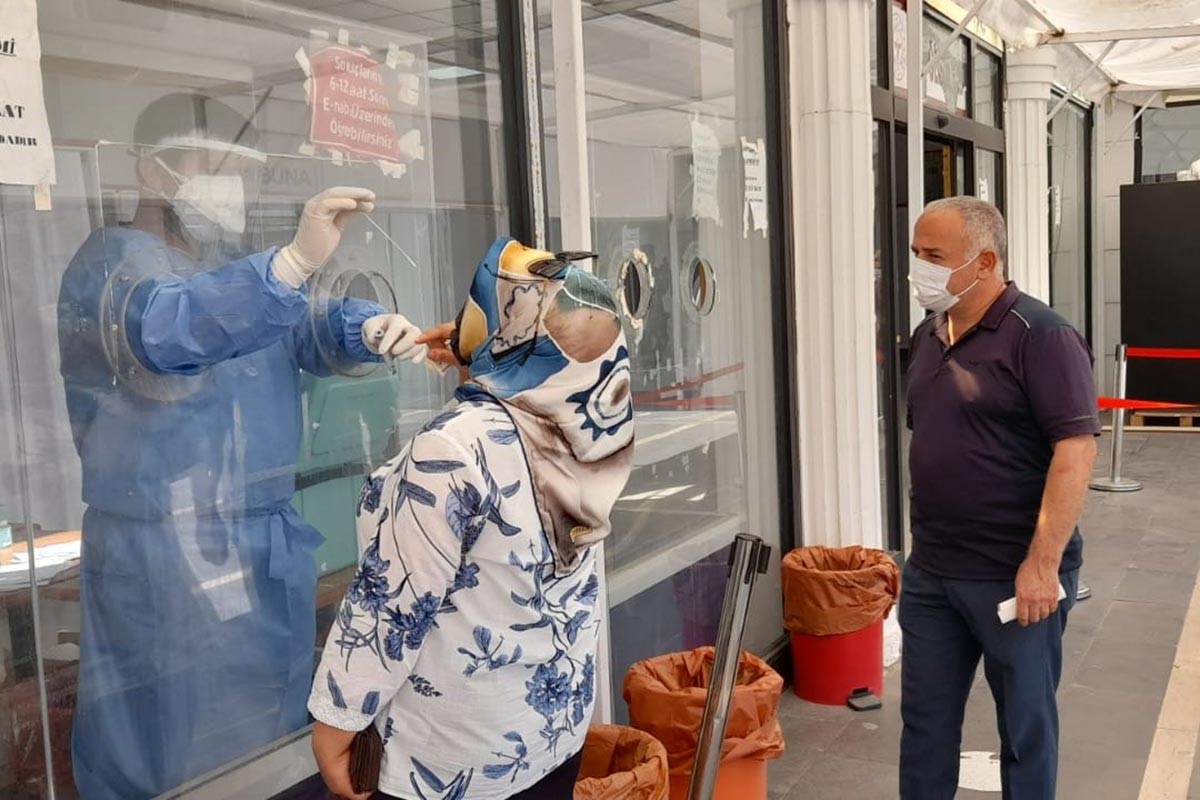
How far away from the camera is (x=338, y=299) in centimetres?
247

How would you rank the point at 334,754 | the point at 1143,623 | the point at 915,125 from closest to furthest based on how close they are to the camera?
the point at 334,754
the point at 915,125
the point at 1143,623

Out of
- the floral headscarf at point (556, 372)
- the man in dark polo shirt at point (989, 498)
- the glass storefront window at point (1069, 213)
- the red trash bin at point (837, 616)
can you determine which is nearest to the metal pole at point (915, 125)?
the red trash bin at point (837, 616)

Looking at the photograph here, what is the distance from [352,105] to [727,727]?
1.68 metres

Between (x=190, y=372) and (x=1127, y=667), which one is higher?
(x=190, y=372)

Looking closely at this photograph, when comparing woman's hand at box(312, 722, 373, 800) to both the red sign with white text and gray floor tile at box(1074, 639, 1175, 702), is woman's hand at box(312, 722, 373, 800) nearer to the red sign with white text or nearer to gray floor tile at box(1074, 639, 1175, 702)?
the red sign with white text

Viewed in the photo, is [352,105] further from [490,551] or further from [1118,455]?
[1118,455]

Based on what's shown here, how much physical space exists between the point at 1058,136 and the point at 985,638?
8.42 meters

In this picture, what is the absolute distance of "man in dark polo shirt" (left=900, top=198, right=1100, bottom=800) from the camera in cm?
253

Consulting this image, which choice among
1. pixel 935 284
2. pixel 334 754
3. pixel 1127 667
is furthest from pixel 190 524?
pixel 1127 667

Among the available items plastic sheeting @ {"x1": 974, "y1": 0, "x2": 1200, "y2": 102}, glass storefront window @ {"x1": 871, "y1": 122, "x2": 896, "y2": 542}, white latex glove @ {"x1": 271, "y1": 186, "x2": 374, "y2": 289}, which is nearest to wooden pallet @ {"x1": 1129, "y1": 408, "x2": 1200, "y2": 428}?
plastic sheeting @ {"x1": 974, "y1": 0, "x2": 1200, "y2": 102}

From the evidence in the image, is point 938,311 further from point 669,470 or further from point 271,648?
point 271,648

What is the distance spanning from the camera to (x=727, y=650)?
224 cm

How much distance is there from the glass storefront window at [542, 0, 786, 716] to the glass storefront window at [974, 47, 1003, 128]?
3.96 metres

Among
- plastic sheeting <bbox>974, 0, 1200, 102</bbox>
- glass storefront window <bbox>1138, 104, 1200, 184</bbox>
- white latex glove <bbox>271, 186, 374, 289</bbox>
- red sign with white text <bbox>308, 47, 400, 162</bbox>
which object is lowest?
white latex glove <bbox>271, 186, 374, 289</bbox>
